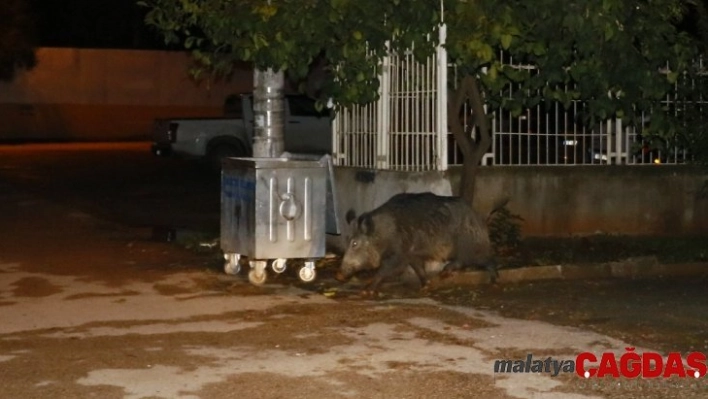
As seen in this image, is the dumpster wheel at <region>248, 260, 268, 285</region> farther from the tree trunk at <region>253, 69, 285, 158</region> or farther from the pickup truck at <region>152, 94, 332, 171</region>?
the pickup truck at <region>152, 94, 332, 171</region>

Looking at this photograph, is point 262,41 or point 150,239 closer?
point 262,41

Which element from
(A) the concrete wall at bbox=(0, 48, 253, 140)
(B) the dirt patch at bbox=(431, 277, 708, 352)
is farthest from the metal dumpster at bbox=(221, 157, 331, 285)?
(A) the concrete wall at bbox=(0, 48, 253, 140)

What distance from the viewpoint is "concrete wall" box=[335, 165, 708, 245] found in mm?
13891

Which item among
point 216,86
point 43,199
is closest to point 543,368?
point 43,199

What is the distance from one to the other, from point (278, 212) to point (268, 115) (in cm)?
191

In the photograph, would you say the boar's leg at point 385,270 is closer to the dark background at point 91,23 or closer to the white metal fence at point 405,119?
the white metal fence at point 405,119

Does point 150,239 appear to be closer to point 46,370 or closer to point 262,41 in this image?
point 262,41

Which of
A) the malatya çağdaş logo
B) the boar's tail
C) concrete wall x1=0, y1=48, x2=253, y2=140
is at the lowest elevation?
the malatya çağdaş logo

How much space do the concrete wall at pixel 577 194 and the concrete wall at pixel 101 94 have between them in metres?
25.3

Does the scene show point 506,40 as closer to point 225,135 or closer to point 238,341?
point 238,341

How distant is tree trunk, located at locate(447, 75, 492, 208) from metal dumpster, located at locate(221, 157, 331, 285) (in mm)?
1902

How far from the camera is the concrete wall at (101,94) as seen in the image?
39.8m

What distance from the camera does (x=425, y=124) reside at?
13625mm

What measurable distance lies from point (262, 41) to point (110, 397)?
207 inches
